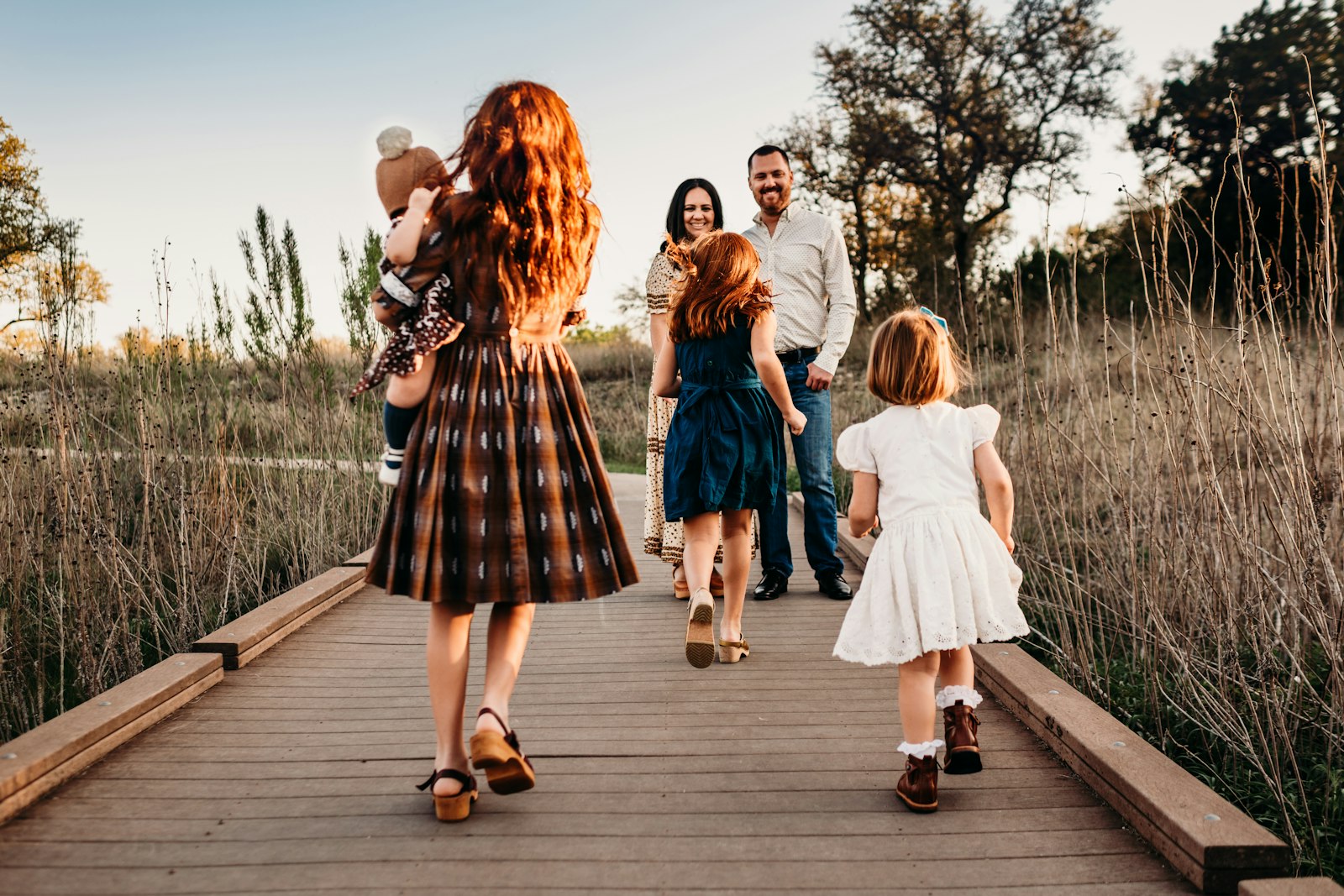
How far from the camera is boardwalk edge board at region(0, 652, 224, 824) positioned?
95.8 inches

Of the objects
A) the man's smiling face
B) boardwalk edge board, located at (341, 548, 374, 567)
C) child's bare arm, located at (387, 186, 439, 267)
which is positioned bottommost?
boardwalk edge board, located at (341, 548, 374, 567)

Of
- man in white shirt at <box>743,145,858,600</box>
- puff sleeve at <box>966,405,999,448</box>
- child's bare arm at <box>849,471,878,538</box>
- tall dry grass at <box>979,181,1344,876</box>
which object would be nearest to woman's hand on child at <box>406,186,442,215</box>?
child's bare arm at <box>849,471,878,538</box>

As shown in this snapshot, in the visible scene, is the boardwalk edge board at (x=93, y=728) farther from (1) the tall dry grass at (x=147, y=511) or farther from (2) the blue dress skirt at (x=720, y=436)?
(2) the blue dress skirt at (x=720, y=436)

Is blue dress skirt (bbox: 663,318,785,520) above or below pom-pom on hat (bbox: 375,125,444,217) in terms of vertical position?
below

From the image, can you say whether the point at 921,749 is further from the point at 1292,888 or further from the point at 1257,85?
the point at 1257,85

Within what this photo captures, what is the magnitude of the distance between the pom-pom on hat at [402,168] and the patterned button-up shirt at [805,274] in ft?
8.08

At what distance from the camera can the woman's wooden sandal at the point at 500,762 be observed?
2307 mm

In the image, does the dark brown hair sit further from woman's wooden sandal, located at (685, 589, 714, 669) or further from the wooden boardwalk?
the wooden boardwalk

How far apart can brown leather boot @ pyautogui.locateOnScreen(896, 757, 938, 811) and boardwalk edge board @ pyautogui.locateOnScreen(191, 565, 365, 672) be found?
7.76ft

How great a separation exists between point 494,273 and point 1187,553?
238 centimetres

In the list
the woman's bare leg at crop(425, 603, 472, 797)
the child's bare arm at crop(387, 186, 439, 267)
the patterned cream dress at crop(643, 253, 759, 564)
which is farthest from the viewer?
the patterned cream dress at crop(643, 253, 759, 564)

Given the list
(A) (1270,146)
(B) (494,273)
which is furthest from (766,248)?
(A) (1270,146)

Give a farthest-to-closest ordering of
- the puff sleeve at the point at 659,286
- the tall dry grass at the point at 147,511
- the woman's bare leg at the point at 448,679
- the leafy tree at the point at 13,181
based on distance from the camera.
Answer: the leafy tree at the point at 13,181 < the puff sleeve at the point at 659,286 < the tall dry grass at the point at 147,511 < the woman's bare leg at the point at 448,679

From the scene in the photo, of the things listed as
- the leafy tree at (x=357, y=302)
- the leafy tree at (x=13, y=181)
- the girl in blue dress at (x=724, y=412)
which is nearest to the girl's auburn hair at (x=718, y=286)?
the girl in blue dress at (x=724, y=412)
